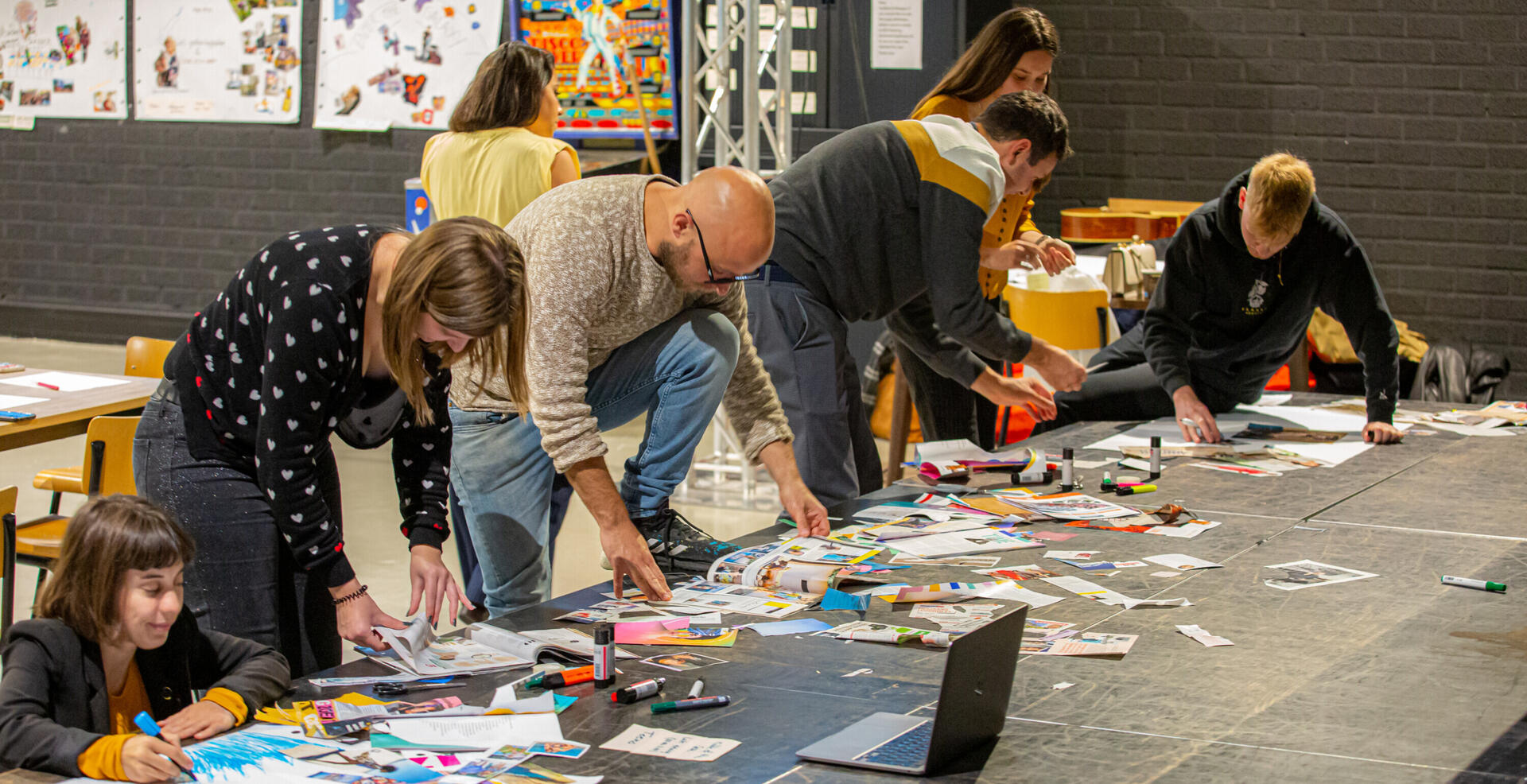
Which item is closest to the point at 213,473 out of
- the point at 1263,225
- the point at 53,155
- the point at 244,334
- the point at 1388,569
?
the point at 244,334

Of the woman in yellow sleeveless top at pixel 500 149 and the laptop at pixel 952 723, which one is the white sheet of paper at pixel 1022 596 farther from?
the woman in yellow sleeveless top at pixel 500 149

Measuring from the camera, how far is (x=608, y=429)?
2.54 m

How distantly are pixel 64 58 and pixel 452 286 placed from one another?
813 cm

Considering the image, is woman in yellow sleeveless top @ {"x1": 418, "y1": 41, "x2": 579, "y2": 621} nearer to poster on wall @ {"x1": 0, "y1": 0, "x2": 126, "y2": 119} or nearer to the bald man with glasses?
the bald man with glasses

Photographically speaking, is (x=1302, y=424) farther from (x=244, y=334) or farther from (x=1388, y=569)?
(x=244, y=334)

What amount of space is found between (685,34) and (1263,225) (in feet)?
7.54

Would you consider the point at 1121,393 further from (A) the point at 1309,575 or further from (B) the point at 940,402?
(A) the point at 1309,575

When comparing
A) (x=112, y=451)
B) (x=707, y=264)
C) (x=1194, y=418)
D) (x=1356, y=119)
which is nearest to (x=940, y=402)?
(x=1194, y=418)

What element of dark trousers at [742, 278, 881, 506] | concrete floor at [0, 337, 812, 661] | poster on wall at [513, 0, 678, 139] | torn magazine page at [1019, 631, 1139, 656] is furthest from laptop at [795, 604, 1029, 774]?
poster on wall at [513, 0, 678, 139]

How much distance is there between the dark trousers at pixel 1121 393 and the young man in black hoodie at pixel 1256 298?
9 cm

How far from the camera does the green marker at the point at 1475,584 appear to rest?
90.4 inches

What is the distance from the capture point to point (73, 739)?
4.98 ft

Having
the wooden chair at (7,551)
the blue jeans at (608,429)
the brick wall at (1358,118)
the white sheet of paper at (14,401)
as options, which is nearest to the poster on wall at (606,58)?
the brick wall at (1358,118)

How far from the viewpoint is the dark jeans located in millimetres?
2107
